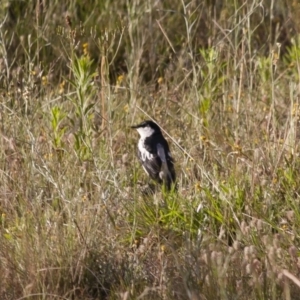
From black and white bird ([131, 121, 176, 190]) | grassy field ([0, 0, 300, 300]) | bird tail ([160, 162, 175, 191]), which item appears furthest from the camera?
black and white bird ([131, 121, 176, 190])

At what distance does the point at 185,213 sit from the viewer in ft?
17.3

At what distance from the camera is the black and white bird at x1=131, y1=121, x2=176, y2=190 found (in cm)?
577

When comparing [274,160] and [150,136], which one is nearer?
[274,160]

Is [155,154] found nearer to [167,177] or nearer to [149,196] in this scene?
[167,177]

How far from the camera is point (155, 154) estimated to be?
20.3 feet

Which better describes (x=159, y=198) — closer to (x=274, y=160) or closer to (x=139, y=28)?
(x=274, y=160)

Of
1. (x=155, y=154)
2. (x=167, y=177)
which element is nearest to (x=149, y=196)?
(x=167, y=177)

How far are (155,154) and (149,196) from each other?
69 cm

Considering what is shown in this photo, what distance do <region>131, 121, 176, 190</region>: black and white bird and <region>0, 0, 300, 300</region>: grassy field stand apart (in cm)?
7

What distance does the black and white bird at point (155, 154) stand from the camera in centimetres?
577

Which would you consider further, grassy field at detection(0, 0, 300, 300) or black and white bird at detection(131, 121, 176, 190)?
black and white bird at detection(131, 121, 176, 190)

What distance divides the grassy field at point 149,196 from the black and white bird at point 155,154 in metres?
0.07

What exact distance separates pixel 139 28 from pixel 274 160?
259cm

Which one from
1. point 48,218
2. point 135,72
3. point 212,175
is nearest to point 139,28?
point 135,72
